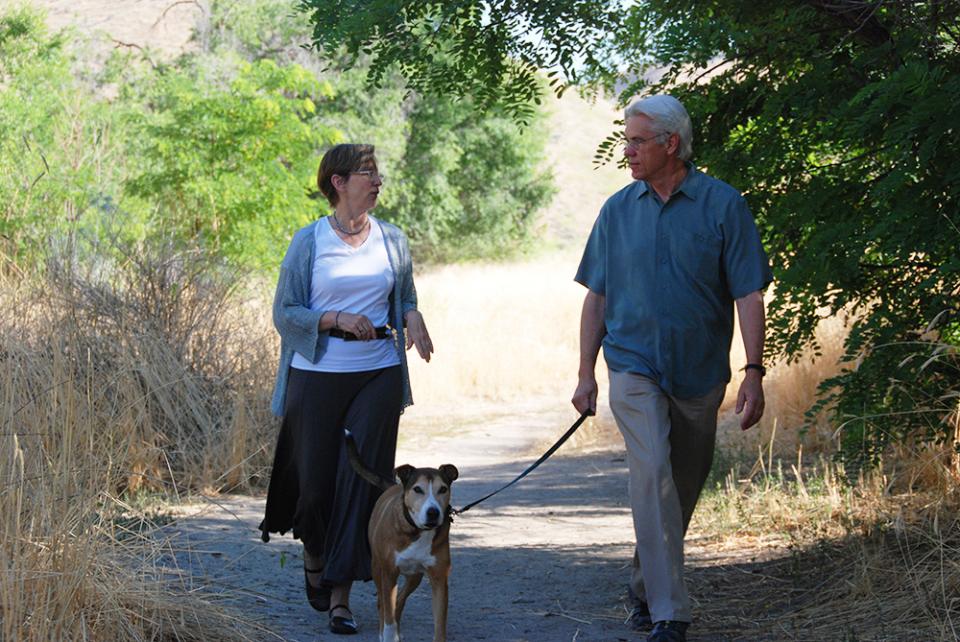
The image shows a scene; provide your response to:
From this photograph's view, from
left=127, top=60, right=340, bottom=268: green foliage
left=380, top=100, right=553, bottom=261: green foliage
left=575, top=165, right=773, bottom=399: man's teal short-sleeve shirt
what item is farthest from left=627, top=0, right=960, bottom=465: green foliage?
left=380, top=100, right=553, bottom=261: green foliage

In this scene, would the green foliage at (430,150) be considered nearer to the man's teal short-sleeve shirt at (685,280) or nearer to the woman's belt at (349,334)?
the woman's belt at (349,334)

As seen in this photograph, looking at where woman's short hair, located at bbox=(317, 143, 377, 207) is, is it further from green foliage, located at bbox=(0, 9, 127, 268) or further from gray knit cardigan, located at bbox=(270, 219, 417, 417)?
green foliage, located at bbox=(0, 9, 127, 268)

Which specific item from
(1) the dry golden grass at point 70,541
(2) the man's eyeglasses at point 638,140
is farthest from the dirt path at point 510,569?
(2) the man's eyeglasses at point 638,140

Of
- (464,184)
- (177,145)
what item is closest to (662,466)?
(177,145)

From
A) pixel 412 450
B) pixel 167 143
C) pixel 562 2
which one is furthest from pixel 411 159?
pixel 562 2

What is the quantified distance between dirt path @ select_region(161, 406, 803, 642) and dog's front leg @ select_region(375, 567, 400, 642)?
1.39 ft

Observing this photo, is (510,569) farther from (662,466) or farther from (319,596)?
(662,466)

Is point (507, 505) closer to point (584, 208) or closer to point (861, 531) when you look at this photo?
point (861, 531)

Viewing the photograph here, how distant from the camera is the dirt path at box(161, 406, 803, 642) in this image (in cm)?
620

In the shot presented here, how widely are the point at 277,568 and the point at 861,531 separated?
3205 millimetres

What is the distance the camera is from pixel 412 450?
15180 mm

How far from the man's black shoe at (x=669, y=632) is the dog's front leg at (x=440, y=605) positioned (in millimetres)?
829

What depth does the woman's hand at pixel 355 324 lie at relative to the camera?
602 cm

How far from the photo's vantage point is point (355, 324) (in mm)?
6016
